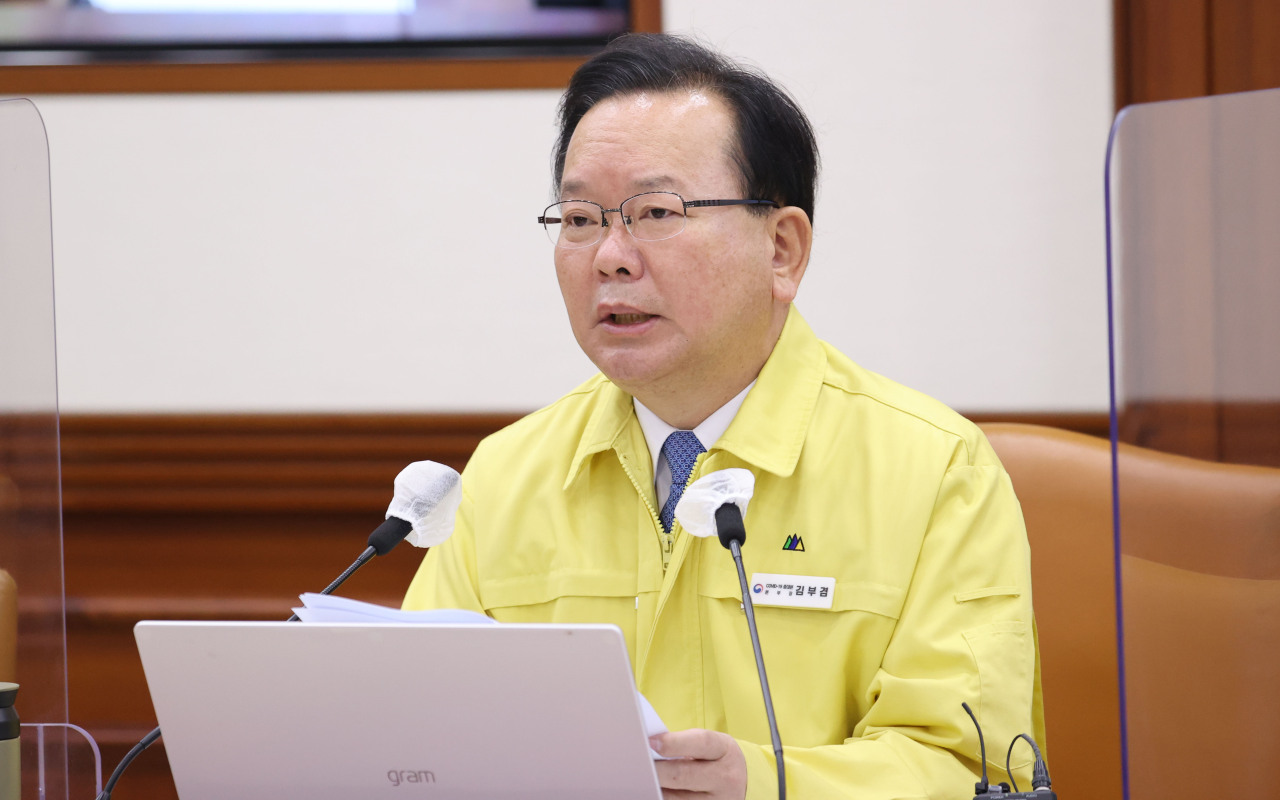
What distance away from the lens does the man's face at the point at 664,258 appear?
4.09 feet

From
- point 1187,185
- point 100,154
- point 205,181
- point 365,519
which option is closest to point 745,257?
point 1187,185

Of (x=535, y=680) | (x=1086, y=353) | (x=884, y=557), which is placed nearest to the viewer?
(x=535, y=680)

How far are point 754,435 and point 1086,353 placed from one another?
2.83 feet

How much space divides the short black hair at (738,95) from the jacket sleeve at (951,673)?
0.36 metres

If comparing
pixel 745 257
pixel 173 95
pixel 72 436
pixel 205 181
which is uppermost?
pixel 173 95

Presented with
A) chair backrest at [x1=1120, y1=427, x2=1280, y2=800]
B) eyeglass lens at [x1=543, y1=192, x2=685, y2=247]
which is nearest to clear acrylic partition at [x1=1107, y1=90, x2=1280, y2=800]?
chair backrest at [x1=1120, y1=427, x2=1280, y2=800]

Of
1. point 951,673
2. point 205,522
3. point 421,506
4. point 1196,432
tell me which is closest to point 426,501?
point 421,506

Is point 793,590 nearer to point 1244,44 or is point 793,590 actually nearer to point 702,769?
point 702,769

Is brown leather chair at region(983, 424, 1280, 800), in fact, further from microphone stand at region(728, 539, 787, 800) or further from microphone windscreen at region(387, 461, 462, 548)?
microphone windscreen at region(387, 461, 462, 548)

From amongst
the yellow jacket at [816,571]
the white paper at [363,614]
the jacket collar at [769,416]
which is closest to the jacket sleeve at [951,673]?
the yellow jacket at [816,571]

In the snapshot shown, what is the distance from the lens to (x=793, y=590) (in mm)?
1213

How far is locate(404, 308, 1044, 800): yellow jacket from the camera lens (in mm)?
1119

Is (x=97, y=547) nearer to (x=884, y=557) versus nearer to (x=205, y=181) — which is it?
(x=205, y=181)

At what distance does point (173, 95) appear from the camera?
6.55 ft
